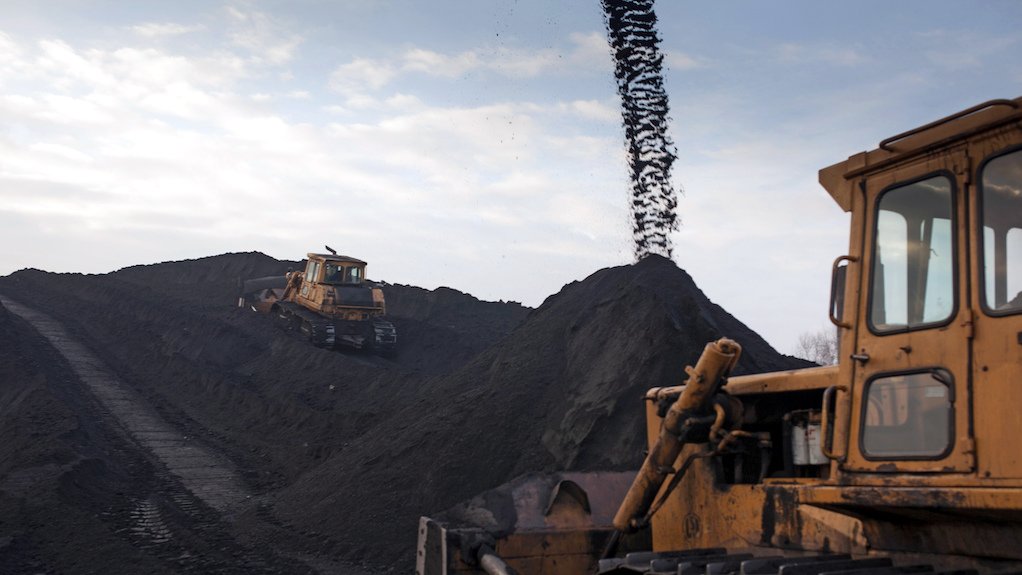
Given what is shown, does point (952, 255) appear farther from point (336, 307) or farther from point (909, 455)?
point (336, 307)

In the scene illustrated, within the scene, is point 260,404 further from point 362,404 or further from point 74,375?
point 74,375

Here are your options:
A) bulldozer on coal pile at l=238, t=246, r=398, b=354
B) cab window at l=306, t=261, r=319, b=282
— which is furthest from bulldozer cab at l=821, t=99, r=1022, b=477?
cab window at l=306, t=261, r=319, b=282

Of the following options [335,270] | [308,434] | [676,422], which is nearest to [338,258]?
[335,270]

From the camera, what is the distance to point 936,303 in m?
3.84

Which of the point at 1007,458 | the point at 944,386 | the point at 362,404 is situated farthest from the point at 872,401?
the point at 362,404

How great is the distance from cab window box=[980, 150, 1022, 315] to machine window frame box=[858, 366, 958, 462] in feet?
1.16

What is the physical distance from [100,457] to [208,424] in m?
4.56

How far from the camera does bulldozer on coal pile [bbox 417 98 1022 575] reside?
362cm

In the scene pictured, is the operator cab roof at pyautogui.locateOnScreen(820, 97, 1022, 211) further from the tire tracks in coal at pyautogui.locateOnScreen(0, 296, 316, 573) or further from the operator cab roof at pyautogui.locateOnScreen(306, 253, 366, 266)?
the operator cab roof at pyautogui.locateOnScreen(306, 253, 366, 266)

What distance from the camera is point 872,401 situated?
4.07 m

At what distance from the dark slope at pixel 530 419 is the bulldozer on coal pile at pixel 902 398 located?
7900mm

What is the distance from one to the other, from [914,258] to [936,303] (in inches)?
9.2

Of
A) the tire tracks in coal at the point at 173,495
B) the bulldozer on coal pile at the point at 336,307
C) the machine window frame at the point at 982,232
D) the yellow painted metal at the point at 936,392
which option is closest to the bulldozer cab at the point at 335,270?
the bulldozer on coal pile at the point at 336,307

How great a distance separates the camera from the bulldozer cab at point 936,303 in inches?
142
